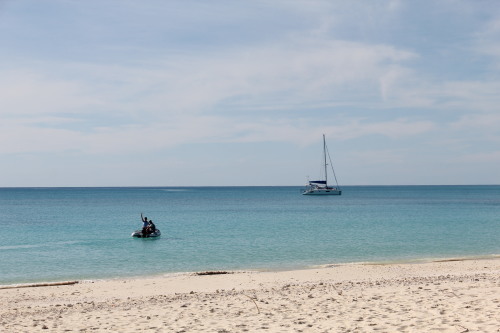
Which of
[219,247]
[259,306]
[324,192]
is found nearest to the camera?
[259,306]

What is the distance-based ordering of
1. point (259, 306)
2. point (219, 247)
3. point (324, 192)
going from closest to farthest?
point (259, 306), point (219, 247), point (324, 192)

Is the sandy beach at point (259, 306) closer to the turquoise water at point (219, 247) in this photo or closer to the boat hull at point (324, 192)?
the turquoise water at point (219, 247)

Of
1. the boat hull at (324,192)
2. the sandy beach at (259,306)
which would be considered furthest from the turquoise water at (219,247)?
the boat hull at (324,192)

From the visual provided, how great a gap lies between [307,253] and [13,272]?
16643mm

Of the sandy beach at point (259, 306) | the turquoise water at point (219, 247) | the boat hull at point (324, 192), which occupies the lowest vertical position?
the turquoise water at point (219, 247)

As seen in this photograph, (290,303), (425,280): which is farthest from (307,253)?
(290,303)

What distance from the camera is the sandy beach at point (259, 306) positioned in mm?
11648

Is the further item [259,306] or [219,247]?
[219,247]

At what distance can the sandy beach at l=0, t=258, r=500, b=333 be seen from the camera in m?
11.6

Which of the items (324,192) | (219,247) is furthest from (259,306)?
(324,192)

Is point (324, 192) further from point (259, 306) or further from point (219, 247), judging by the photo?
point (259, 306)

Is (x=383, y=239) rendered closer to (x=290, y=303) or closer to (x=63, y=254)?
(x=63, y=254)

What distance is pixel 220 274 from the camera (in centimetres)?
2348

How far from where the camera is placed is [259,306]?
559 inches
